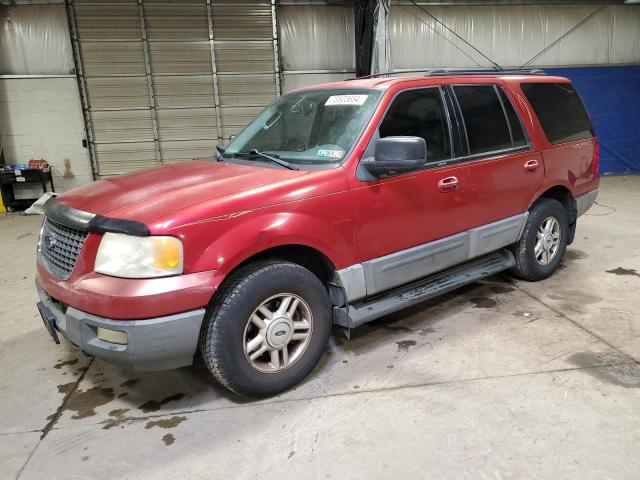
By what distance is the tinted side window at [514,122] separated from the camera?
12.7 ft

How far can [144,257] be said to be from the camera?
2.29 metres

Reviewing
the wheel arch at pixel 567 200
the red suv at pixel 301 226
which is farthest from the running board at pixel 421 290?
the wheel arch at pixel 567 200

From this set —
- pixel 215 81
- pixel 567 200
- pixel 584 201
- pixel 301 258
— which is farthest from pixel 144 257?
pixel 215 81

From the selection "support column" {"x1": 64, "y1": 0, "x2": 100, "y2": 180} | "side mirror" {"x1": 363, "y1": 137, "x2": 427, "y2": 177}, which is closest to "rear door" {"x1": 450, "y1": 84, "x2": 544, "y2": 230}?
"side mirror" {"x1": 363, "y1": 137, "x2": 427, "y2": 177}

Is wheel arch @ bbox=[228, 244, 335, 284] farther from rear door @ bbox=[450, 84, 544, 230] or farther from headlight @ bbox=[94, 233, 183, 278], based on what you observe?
rear door @ bbox=[450, 84, 544, 230]

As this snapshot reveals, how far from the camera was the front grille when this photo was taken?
2.52m

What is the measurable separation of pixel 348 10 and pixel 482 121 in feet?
25.0

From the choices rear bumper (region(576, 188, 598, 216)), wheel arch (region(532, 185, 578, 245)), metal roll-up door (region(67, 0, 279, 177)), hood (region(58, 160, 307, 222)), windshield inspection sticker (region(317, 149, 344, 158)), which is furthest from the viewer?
metal roll-up door (region(67, 0, 279, 177))

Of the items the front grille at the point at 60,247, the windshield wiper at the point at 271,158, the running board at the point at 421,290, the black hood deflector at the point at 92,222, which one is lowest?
the running board at the point at 421,290

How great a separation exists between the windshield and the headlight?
3.54ft

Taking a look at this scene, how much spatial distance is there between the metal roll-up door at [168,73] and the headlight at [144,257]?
8.26 m

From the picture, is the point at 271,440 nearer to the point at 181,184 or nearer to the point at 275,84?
the point at 181,184

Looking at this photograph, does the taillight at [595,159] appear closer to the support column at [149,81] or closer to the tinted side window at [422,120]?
the tinted side window at [422,120]

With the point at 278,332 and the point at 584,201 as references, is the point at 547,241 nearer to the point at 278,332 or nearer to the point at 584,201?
the point at 584,201
